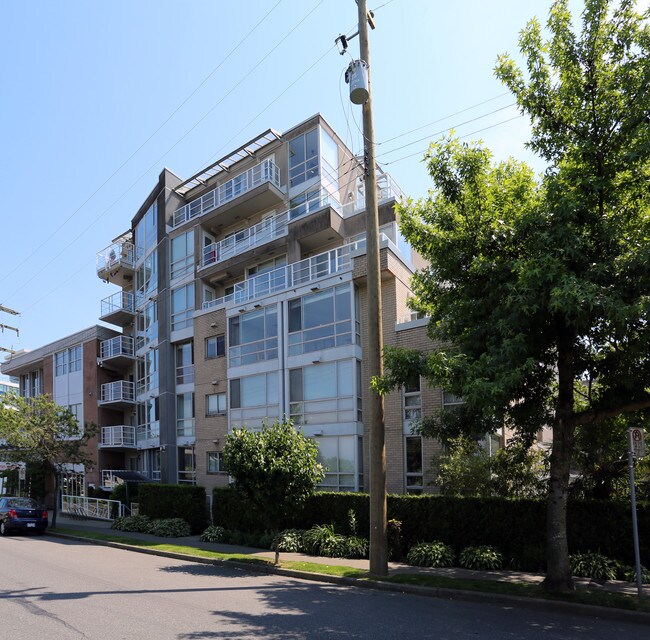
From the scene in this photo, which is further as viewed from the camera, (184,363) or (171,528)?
(184,363)

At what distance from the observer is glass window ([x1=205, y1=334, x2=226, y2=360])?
2541cm

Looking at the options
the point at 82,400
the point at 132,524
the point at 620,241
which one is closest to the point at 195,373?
the point at 132,524

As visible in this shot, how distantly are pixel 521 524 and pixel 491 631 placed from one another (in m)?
5.48

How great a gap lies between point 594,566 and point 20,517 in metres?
19.9

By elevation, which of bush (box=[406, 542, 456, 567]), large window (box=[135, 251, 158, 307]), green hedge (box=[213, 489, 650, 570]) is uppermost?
large window (box=[135, 251, 158, 307])

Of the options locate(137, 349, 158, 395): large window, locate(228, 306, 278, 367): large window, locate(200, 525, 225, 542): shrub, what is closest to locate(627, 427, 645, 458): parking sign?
locate(200, 525, 225, 542): shrub

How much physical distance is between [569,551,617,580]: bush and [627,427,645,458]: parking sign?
3.00m

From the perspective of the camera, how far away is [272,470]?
1328cm

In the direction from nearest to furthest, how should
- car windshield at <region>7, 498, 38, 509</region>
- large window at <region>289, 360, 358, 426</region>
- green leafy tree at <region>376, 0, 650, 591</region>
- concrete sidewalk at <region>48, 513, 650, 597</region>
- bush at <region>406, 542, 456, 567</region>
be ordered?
green leafy tree at <region>376, 0, 650, 591</region>
concrete sidewalk at <region>48, 513, 650, 597</region>
bush at <region>406, 542, 456, 567</region>
large window at <region>289, 360, 358, 426</region>
car windshield at <region>7, 498, 38, 509</region>

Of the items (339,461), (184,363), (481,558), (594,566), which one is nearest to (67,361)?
(184,363)

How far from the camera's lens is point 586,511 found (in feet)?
39.3

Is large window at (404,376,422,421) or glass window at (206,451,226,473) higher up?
large window at (404,376,422,421)

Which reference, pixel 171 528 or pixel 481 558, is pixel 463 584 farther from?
pixel 171 528

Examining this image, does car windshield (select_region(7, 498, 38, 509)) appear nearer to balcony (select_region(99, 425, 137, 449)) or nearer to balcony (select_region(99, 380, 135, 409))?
balcony (select_region(99, 425, 137, 449))
